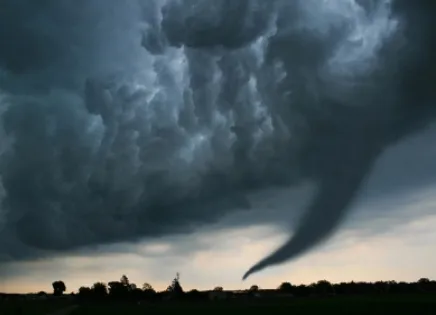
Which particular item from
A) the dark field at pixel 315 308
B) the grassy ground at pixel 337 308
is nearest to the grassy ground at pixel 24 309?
the dark field at pixel 315 308

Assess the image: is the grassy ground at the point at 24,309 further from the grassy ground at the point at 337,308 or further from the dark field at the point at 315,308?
the grassy ground at the point at 337,308

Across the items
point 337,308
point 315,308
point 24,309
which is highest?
point 24,309

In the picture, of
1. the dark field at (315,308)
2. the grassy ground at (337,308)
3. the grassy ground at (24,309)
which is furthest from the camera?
the grassy ground at (24,309)

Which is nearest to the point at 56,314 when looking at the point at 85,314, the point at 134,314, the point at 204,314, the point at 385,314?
the point at 85,314

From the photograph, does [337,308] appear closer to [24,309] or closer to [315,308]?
[315,308]

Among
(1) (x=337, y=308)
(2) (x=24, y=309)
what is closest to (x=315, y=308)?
(1) (x=337, y=308)

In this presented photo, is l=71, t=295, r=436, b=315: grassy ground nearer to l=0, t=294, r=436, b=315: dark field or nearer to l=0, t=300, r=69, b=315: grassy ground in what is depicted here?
l=0, t=294, r=436, b=315: dark field

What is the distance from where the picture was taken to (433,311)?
7100 centimetres

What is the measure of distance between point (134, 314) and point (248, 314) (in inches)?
689

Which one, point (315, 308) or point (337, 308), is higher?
point (315, 308)

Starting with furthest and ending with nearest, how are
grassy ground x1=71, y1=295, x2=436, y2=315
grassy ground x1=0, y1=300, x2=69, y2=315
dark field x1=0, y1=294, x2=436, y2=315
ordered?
grassy ground x1=0, y1=300, x2=69, y2=315 → dark field x1=0, y1=294, x2=436, y2=315 → grassy ground x1=71, y1=295, x2=436, y2=315

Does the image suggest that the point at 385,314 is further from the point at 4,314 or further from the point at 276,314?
the point at 4,314

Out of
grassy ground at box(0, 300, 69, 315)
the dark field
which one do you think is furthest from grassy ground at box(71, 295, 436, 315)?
grassy ground at box(0, 300, 69, 315)

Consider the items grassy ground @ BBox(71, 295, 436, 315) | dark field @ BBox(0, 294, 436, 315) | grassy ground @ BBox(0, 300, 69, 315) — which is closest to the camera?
grassy ground @ BBox(71, 295, 436, 315)
